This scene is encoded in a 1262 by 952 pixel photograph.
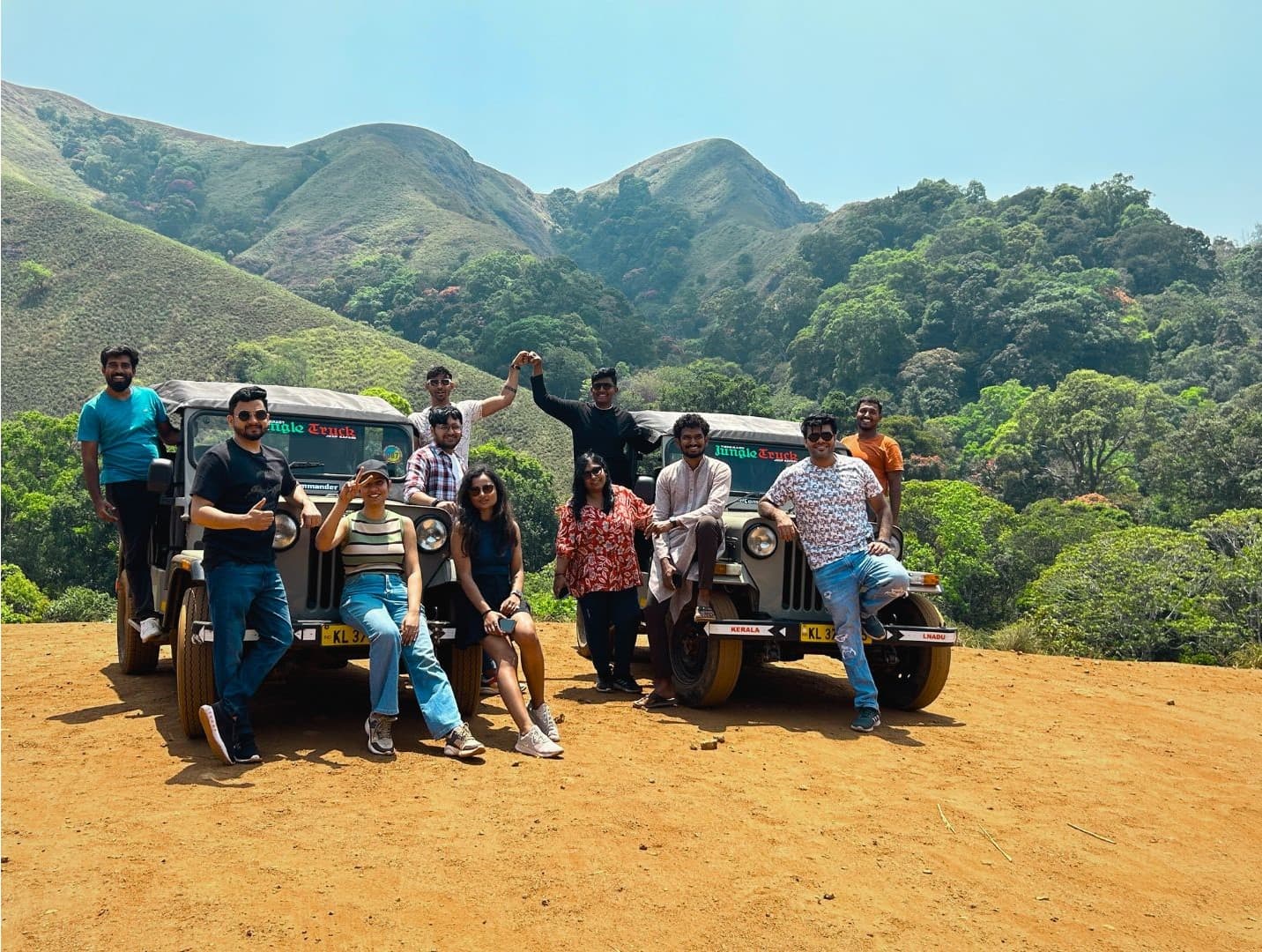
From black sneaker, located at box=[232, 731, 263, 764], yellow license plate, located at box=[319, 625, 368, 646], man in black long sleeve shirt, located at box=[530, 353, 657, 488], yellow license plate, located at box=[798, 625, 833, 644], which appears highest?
man in black long sleeve shirt, located at box=[530, 353, 657, 488]

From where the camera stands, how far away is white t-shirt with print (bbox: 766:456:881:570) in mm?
7320

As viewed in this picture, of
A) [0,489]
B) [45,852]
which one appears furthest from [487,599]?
[0,489]

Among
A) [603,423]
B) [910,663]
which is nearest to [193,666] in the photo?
[603,423]

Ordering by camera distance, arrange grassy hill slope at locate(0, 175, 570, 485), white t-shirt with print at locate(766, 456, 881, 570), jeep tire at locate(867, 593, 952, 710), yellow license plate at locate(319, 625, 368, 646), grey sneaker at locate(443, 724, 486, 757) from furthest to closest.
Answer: grassy hill slope at locate(0, 175, 570, 485) < jeep tire at locate(867, 593, 952, 710) < white t-shirt with print at locate(766, 456, 881, 570) < yellow license plate at locate(319, 625, 368, 646) < grey sneaker at locate(443, 724, 486, 757)

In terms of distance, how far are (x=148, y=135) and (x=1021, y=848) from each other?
17525 cm

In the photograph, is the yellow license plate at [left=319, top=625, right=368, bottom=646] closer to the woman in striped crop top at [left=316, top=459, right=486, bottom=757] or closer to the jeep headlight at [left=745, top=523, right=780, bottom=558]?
the woman in striped crop top at [left=316, top=459, right=486, bottom=757]

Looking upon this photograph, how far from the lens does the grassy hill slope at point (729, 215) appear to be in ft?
493

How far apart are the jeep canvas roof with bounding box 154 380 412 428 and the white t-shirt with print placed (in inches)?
117

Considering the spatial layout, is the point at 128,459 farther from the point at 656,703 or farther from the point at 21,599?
the point at 21,599

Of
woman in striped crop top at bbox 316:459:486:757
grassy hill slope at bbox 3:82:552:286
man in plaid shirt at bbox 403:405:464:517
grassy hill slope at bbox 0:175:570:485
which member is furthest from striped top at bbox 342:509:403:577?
grassy hill slope at bbox 3:82:552:286

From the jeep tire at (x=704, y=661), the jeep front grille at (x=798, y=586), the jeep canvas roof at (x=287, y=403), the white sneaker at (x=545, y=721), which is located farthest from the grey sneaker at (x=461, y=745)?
the jeep canvas roof at (x=287, y=403)

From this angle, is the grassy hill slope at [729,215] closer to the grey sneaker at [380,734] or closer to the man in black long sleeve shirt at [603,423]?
the man in black long sleeve shirt at [603,423]

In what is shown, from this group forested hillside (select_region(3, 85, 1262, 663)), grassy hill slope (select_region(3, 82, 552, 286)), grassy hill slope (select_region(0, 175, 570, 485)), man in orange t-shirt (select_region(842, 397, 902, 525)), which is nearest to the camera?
man in orange t-shirt (select_region(842, 397, 902, 525))

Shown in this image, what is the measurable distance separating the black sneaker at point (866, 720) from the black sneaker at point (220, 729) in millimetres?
3884
